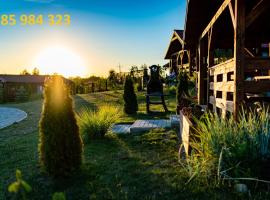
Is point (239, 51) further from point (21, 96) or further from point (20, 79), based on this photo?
point (20, 79)

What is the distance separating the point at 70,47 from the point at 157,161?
7.94 metres

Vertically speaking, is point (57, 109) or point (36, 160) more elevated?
point (57, 109)

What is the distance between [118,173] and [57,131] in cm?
103

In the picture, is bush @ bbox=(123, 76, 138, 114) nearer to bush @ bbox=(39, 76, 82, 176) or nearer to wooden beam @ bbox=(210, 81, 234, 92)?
wooden beam @ bbox=(210, 81, 234, 92)

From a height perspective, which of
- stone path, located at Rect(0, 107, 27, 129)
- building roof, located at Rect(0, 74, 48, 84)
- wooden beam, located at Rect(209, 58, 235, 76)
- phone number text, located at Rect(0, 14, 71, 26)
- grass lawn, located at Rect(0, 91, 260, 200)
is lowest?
stone path, located at Rect(0, 107, 27, 129)

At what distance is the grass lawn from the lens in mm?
3039

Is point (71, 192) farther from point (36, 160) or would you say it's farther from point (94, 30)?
point (94, 30)

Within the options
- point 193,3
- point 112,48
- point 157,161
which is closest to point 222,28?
point 193,3

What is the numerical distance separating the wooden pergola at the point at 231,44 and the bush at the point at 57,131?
2.86 m

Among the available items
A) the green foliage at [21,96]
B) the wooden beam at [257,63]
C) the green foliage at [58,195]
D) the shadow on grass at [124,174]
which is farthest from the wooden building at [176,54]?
the green foliage at [58,195]

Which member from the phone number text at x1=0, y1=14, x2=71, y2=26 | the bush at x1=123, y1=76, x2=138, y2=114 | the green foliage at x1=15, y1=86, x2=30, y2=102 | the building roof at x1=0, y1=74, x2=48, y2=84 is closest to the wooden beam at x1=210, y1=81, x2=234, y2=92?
the phone number text at x1=0, y1=14, x2=71, y2=26

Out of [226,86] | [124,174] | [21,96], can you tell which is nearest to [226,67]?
[226,86]

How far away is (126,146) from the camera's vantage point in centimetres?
538

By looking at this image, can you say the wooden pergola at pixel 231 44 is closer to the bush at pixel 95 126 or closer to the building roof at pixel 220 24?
the building roof at pixel 220 24
